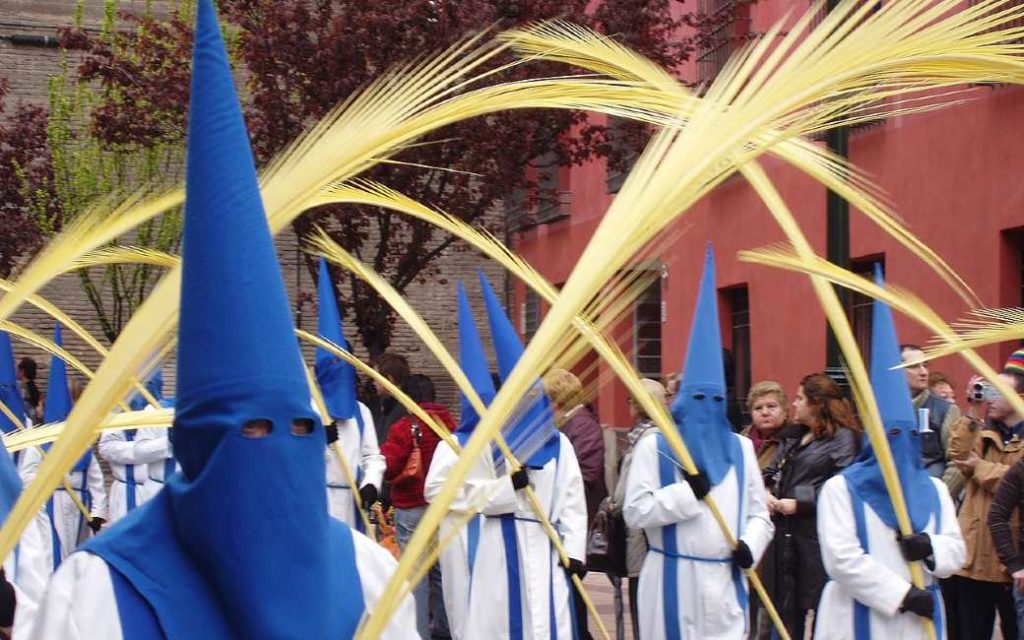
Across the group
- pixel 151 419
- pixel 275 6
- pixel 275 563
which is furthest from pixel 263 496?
pixel 275 6

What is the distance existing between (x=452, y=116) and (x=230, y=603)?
1212mm

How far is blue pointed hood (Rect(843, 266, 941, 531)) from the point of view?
6.66 m

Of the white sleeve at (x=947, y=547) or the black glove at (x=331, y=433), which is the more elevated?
the black glove at (x=331, y=433)

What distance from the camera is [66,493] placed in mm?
12602

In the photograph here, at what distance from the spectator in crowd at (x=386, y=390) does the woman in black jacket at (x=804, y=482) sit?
2.61 m

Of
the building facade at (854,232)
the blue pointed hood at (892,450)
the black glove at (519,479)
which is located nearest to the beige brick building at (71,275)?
the building facade at (854,232)

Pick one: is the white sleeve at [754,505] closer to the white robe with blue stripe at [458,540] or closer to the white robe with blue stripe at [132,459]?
the white robe with blue stripe at [458,540]

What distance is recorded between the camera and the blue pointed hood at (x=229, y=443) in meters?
2.97

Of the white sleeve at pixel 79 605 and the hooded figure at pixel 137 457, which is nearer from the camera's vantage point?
the white sleeve at pixel 79 605

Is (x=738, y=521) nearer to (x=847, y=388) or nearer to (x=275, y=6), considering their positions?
(x=847, y=388)

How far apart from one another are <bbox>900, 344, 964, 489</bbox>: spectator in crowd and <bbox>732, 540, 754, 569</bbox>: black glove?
2.10 meters

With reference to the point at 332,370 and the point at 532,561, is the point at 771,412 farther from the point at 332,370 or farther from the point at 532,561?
the point at 332,370

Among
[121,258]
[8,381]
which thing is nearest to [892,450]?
A: [121,258]

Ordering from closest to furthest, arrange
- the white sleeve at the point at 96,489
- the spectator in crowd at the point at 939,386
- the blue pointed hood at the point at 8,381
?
the spectator in crowd at the point at 939,386 < the blue pointed hood at the point at 8,381 < the white sleeve at the point at 96,489
